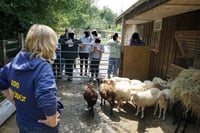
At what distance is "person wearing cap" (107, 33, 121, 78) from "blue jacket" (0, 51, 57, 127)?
5.52m

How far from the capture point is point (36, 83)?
58.6 inches

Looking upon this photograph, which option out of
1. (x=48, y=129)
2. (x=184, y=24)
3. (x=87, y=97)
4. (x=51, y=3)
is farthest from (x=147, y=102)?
(x=51, y=3)

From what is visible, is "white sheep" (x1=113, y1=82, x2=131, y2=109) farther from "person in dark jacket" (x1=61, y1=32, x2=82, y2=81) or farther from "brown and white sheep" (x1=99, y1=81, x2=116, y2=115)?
"person in dark jacket" (x1=61, y1=32, x2=82, y2=81)

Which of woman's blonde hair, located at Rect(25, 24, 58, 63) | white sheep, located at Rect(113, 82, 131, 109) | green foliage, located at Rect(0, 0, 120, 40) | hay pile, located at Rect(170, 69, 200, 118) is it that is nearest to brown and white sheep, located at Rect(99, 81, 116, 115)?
white sheep, located at Rect(113, 82, 131, 109)

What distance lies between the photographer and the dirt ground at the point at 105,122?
13.0ft

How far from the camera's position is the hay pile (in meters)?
3.60

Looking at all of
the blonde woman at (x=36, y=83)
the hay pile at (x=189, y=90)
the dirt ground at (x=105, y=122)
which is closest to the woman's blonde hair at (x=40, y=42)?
the blonde woman at (x=36, y=83)

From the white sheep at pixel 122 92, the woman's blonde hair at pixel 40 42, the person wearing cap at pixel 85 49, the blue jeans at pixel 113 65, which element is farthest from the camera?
the blue jeans at pixel 113 65

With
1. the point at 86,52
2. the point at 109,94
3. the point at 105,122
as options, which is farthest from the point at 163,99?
the point at 86,52

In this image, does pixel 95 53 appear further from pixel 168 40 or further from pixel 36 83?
pixel 36 83

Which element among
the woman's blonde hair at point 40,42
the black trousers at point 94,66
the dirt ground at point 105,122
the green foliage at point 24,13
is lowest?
the dirt ground at point 105,122

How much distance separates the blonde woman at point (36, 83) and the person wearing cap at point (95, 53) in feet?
17.1

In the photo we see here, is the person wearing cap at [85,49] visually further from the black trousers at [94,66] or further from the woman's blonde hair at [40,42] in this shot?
the woman's blonde hair at [40,42]

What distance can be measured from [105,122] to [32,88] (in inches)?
117
